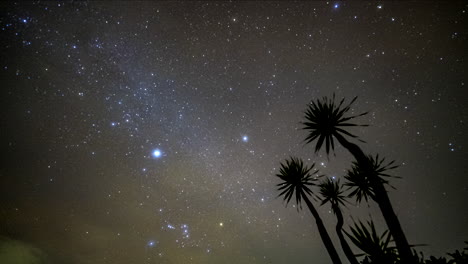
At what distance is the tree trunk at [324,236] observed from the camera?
31.2 ft

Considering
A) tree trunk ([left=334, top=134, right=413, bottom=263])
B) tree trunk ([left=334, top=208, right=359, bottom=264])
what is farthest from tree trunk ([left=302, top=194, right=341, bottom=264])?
tree trunk ([left=334, top=134, right=413, bottom=263])

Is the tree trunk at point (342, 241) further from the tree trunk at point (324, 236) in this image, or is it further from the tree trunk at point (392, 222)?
the tree trunk at point (392, 222)

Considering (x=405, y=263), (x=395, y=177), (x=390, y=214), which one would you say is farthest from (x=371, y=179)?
(x=395, y=177)

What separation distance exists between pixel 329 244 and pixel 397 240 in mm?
3159

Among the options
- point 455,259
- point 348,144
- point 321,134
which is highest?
point 321,134

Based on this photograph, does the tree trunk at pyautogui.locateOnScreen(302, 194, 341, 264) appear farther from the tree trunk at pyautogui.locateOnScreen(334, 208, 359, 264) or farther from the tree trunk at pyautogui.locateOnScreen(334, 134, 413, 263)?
the tree trunk at pyautogui.locateOnScreen(334, 134, 413, 263)

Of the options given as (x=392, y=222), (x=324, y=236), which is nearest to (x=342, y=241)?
(x=324, y=236)

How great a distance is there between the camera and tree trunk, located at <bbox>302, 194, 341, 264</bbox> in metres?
9.52

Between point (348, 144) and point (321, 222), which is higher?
point (348, 144)

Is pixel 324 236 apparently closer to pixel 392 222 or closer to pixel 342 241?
pixel 342 241

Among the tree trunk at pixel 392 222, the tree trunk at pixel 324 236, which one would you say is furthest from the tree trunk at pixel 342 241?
the tree trunk at pixel 392 222

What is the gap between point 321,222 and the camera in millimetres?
10703

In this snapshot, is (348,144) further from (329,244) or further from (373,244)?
(329,244)

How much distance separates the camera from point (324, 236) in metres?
10.2
